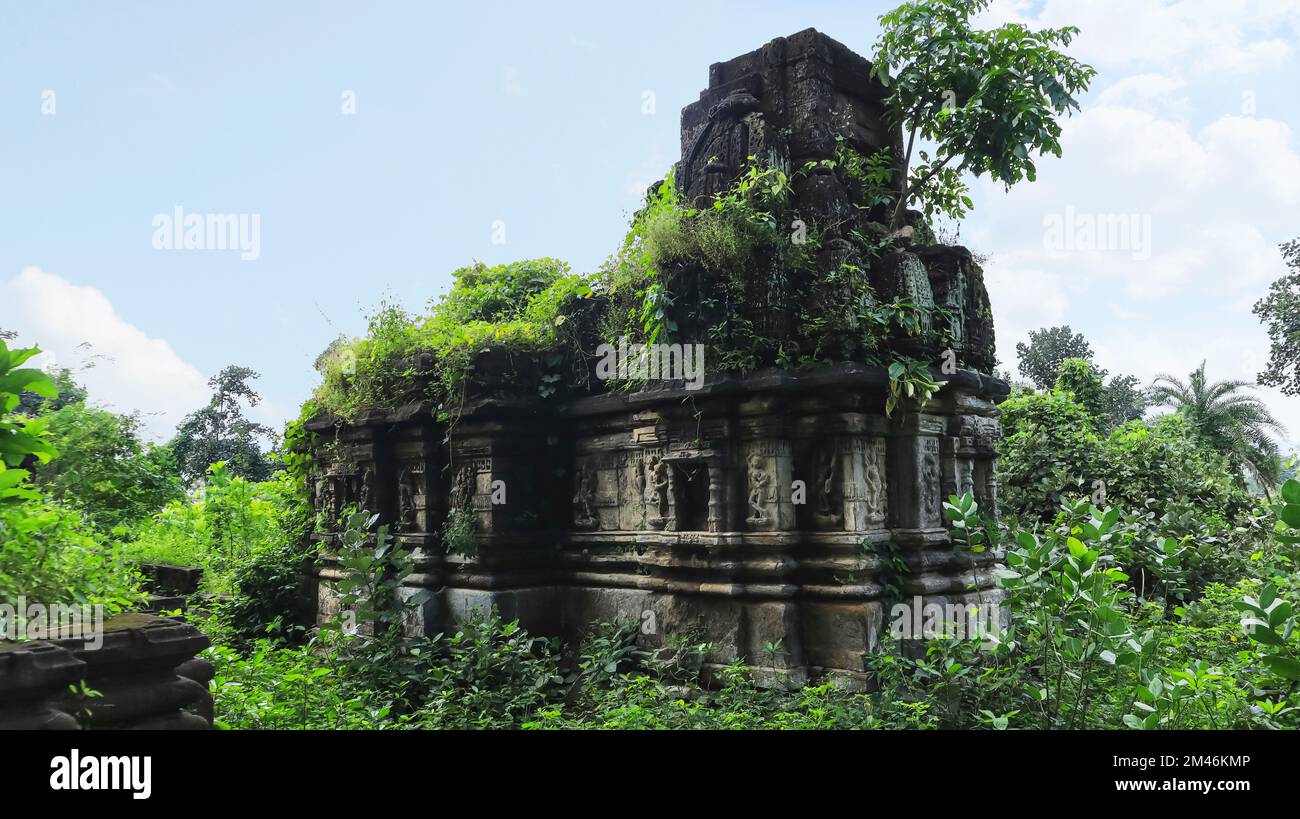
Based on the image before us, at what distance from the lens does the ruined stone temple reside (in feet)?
19.6

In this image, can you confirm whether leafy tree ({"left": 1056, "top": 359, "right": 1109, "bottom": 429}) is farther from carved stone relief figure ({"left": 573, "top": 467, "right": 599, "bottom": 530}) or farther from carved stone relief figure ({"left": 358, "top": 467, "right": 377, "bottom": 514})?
carved stone relief figure ({"left": 358, "top": 467, "right": 377, "bottom": 514})

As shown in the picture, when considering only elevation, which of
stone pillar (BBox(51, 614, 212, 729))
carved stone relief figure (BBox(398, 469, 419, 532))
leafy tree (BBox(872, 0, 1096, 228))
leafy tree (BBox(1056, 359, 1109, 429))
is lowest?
stone pillar (BBox(51, 614, 212, 729))

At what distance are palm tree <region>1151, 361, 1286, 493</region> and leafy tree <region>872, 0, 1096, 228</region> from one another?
17199 mm

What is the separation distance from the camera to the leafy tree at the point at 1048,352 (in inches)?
1414

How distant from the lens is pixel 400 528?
27.1 ft

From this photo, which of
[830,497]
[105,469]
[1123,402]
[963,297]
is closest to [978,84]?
[963,297]

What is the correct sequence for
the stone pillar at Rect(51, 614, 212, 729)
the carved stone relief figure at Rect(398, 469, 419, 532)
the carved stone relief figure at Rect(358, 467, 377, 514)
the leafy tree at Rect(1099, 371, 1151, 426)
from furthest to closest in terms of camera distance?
1. the leafy tree at Rect(1099, 371, 1151, 426)
2. the carved stone relief figure at Rect(358, 467, 377, 514)
3. the carved stone relief figure at Rect(398, 469, 419, 532)
4. the stone pillar at Rect(51, 614, 212, 729)

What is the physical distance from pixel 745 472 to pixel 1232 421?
67.9 feet

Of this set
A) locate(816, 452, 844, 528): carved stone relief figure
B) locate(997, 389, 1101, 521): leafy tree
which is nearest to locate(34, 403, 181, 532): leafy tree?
locate(816, 452, 844, 528): carved stone relief figure
